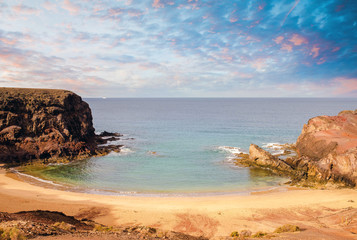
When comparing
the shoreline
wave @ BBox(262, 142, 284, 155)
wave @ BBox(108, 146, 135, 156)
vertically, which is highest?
wave @ BBox(262, 142, 284, 155)

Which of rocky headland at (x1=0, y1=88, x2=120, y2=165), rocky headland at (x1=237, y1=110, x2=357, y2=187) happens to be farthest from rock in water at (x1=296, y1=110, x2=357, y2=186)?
rocky headland at (x1=0, y1=88, x2=120, y2=165)

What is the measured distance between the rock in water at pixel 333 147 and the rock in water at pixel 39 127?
41113 mm

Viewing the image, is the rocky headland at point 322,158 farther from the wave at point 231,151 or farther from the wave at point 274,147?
the wave at point 274,147

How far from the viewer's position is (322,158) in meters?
33.9

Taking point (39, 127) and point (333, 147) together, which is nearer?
point (333, 147)

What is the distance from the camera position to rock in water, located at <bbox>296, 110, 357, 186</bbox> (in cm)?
3030

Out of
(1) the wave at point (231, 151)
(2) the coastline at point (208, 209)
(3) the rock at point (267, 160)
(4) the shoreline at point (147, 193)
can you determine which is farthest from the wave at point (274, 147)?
(2) the coastline at point (208, 209)

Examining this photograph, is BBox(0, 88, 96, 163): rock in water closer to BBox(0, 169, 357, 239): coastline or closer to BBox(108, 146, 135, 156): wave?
BBox(108, 146, 135, 156): wave

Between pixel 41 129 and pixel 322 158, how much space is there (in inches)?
1963

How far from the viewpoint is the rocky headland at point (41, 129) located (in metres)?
42.4

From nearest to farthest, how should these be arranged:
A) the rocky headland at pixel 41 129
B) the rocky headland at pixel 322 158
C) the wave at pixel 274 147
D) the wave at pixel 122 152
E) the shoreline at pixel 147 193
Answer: the shoreline at pixel 147 193, the rocky headland at pixel 322 158, the rocky headland at pixel 41 129, the wave at pixel 122 152, the wave at pixel 274 147

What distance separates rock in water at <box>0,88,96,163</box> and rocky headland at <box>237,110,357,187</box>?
3407 centimetres

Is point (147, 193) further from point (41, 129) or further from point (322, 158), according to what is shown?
point (41, 129)

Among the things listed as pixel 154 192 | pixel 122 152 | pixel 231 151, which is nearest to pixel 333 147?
pixel 231 151
